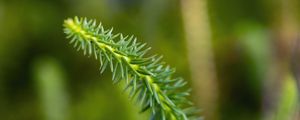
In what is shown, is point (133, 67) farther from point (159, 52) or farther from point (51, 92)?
point (159, 52)

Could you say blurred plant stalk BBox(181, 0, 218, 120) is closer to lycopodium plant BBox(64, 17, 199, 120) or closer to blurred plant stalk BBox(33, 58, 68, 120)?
blurred plant stalk BBox(33, 58, 68, 120)

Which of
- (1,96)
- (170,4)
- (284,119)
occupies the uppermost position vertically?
(170,4)

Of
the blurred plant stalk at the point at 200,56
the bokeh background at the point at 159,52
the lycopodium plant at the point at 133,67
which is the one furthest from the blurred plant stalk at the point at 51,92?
the lycopodium plant at the point at 133,67

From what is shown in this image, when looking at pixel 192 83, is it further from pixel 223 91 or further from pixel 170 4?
pixel 170 4

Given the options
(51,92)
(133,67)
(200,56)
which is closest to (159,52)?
(200,56)

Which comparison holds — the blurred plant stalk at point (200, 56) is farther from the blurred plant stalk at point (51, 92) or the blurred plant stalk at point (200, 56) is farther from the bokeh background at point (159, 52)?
the blurred plant stalk at point (51, 92)

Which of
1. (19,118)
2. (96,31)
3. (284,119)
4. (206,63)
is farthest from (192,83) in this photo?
(96,31)
